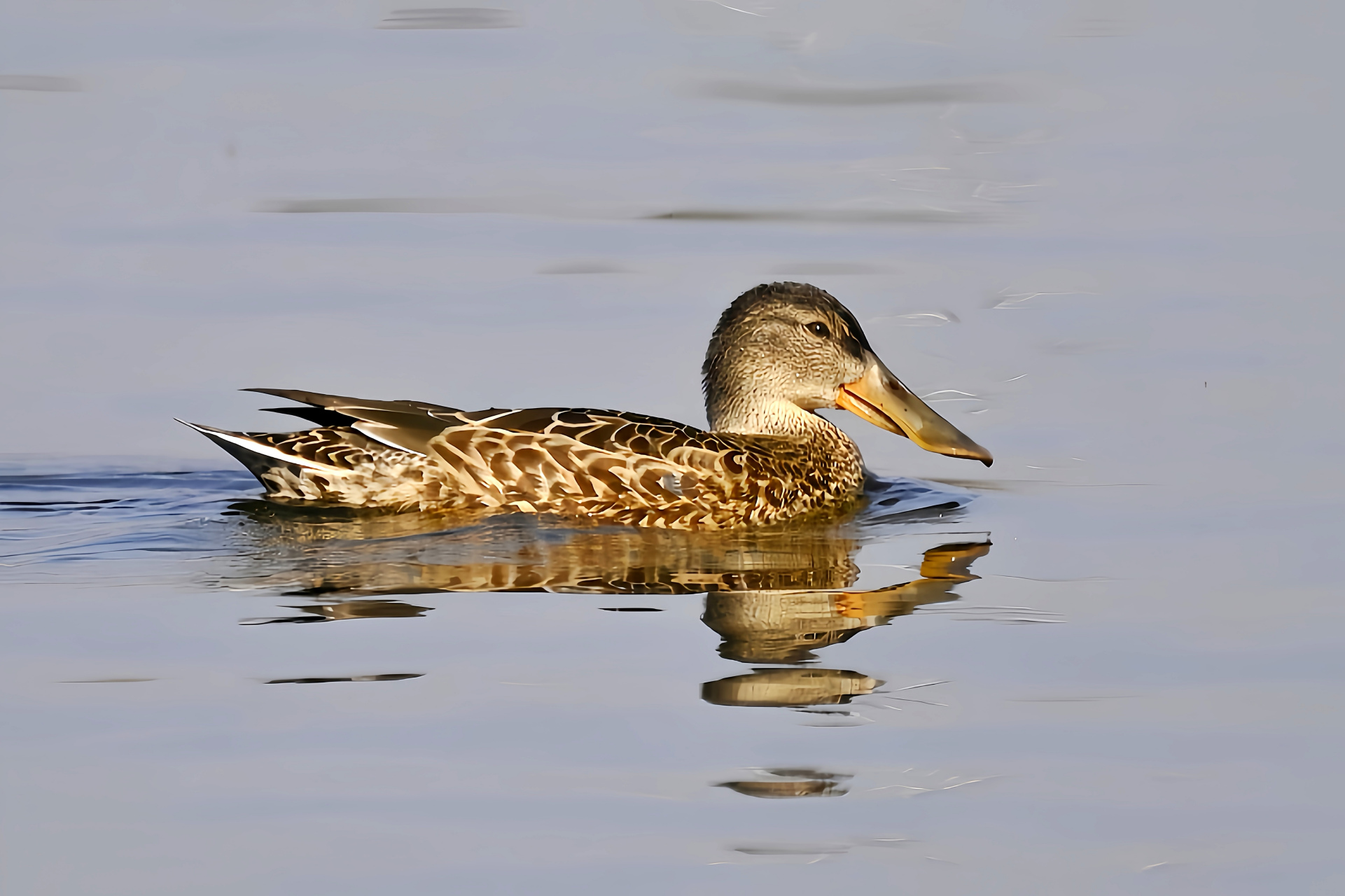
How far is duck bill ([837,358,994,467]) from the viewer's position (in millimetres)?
8469

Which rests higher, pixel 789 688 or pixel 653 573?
pixel 653 573

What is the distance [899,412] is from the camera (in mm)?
8625

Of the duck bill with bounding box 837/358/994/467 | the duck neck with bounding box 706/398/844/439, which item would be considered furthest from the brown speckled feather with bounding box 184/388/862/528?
the duck bill with bounding box 837/358/994/467

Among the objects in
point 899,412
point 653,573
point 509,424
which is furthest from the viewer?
point 899,412

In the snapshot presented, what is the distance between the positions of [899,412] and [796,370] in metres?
0.55

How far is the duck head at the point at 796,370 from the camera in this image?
28.2 feet

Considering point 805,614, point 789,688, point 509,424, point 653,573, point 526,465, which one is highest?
point 509,424

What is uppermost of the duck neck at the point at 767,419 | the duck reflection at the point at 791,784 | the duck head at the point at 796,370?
the duck head at the point at 796,370

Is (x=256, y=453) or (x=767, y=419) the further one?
(x=767, y=419)

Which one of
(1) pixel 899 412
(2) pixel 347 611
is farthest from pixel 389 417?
(1) pixel 899 412

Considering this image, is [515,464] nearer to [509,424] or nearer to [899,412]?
[509,424]

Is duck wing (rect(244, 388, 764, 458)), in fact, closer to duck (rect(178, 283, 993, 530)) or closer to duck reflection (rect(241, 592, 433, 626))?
duck (rect(178, 283, 993, 530))

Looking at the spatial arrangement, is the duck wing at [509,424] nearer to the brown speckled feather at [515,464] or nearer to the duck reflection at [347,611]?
the brown speckled feather at [515,464]

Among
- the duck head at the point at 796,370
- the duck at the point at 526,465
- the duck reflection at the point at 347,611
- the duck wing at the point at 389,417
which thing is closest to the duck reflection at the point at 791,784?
the duck reflection at the point at 347,611
